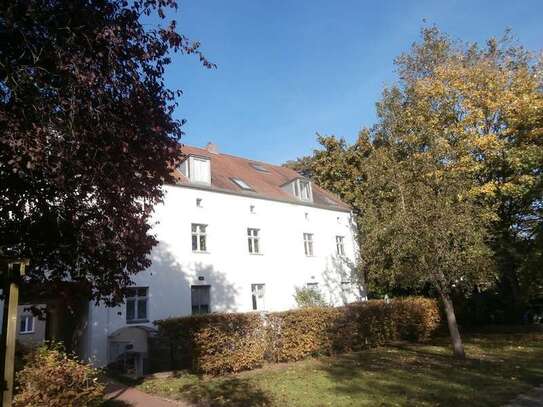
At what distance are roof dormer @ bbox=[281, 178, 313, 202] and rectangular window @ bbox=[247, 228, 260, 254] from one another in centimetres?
449

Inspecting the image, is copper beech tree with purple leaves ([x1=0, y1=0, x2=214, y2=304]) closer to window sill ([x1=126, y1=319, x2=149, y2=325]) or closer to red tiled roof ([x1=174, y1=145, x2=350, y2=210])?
window sill ([x1=126, y1=319, x2=149, y2=325])

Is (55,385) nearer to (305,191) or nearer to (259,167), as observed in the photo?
(305,191)

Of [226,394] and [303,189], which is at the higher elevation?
[303,189]

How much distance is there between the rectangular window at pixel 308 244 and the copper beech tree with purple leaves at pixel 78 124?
741 inches

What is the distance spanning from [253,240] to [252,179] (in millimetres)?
4780

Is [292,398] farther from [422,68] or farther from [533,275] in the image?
[422,68]

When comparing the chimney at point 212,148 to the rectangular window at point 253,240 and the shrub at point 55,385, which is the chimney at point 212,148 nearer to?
the rectangular window at point 253,240

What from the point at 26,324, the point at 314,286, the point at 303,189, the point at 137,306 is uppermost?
the point at 303,189

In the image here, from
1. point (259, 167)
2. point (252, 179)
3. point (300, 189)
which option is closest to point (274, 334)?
point (252, 179)

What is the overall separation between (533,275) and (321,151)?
17975 mm

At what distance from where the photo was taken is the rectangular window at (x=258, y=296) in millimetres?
22344

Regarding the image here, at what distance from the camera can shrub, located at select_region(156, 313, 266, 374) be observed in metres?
12.2

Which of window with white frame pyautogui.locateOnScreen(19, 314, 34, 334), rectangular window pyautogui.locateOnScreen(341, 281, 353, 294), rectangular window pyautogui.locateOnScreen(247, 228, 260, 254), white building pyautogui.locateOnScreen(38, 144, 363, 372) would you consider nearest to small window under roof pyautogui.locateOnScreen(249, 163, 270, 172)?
white building pyautogui.locateOnScreen(38, 144, 363, 372)

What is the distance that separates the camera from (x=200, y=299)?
19781 millimetres
